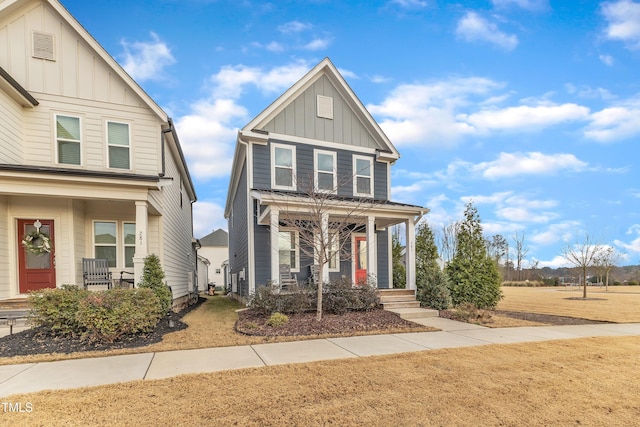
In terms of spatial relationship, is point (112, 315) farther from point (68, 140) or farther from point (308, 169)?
point (308, 169)

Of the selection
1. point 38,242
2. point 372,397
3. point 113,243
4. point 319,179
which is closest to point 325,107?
point 319,179

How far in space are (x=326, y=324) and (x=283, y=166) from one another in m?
6.03

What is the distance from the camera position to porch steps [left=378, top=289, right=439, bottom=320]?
31.8ft

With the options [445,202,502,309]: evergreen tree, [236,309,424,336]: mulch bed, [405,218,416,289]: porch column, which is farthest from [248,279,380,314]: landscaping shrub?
[445,202,502,309]: evergreen tree

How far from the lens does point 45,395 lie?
12.5 feet

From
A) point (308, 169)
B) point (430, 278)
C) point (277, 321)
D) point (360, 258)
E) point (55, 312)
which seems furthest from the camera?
point (360, 258)

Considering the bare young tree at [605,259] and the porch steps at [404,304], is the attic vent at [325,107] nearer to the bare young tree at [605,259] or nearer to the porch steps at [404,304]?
the porch steps at [404,304]

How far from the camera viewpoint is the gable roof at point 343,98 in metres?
11.5

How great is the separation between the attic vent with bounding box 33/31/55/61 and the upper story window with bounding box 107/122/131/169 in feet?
7.81

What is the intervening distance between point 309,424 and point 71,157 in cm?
1040

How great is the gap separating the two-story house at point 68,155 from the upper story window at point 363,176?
21.5 feet

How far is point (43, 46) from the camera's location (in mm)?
9750

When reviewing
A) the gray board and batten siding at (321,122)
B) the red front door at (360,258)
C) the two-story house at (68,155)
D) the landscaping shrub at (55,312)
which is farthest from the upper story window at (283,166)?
the landscaping shrub at (55,312)

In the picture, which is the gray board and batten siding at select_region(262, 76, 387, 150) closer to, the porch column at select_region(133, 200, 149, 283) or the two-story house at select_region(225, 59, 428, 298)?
the two-story house at select_region(225, 59, 428, 298)
